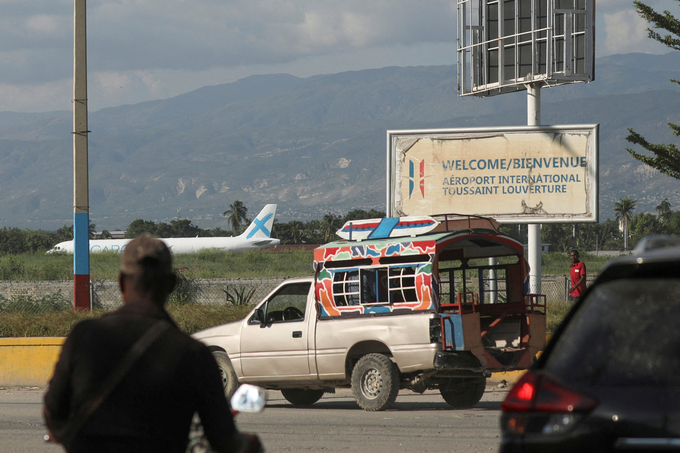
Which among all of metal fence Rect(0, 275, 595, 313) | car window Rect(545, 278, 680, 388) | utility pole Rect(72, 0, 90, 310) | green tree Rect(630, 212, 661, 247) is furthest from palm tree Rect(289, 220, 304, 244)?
car window Rect(545, 278, 680, 388)

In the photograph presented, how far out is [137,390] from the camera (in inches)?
123

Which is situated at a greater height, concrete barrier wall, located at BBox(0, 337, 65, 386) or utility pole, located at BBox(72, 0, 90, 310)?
utility pole, located at BBox(72, 0, 90, 310)

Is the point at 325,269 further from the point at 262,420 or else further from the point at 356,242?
the point at 262,420

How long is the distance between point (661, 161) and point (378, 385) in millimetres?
14334

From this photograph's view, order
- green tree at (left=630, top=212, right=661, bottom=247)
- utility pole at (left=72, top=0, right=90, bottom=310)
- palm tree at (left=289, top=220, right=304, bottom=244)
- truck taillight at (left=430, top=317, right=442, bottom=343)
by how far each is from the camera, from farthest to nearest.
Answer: green tree at (left=630, top=212, right=661, bottom=247)
palm tree at (left=289, top=220, right=304, bottom=244)
utility pole at (left=72, top=0, right=90, bottom=310)
truck taillight at (left=430, top=317, right=442, bottom=343)

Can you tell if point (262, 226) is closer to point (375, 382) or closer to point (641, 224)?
point (375, 382)

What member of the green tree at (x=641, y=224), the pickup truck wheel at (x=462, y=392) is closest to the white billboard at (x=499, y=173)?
the pickup truck wheel at (x=462, y=392)

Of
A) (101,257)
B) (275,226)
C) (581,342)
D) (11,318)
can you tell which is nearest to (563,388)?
(581,342)

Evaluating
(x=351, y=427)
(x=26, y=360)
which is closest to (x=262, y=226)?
(x=26, y=360)

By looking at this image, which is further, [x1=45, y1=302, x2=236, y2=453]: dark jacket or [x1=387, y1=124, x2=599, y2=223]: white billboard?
[x1=387, y1=124, x2=599, y2=223]: white billboard

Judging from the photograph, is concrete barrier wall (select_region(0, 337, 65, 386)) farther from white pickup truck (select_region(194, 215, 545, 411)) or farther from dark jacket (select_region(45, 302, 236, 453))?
dark jacket (select_region(45, 302, 236, 453))

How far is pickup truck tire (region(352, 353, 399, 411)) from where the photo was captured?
1096 cm

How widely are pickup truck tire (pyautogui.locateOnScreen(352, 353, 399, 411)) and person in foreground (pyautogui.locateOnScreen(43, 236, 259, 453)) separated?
308 inches

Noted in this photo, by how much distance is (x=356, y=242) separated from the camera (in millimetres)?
11492
